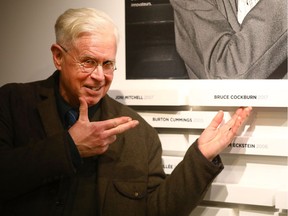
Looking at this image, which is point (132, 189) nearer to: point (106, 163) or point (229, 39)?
point (106, 163)

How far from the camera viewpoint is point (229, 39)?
1472mm

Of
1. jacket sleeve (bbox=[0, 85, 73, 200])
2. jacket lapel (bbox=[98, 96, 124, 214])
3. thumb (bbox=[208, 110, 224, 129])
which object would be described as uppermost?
thumb (bbox=[208, 110, 224, 129])

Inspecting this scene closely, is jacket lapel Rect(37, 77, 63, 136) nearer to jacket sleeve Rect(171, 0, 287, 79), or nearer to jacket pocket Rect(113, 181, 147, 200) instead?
jacket pocket Rect(113, 181, 147, 200)

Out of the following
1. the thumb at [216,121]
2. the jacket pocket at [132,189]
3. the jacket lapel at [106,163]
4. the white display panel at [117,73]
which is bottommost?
the jacket pocket at [132,189]

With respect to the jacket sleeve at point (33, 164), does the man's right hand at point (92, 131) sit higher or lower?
higher

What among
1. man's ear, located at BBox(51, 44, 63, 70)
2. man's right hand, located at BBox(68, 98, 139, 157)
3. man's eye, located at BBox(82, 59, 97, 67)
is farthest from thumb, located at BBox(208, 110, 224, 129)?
man's ear, located at BBox(51, 44, 63, 70)

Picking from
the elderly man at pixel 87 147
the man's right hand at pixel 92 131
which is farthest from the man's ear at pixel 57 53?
the man's right hand at pixel 92 131

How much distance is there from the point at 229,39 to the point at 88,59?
1.77 feet

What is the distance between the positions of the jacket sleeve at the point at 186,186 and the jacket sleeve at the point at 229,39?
1.12 feet

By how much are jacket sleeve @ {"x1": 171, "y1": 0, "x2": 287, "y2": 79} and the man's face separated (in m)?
0.35

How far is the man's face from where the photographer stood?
4.31 feet

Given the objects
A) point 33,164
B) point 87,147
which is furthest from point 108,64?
point 33,164

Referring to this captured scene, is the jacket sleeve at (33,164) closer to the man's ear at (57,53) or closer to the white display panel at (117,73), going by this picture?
the man's ear at (57,53)

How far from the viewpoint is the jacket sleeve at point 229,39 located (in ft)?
4.65
